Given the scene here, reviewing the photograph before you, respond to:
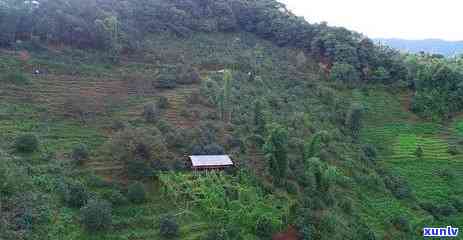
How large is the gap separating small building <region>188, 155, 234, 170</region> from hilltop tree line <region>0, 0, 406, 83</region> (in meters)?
17.0

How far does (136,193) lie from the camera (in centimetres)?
1938

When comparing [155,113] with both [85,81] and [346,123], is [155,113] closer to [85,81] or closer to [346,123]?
[85,81]

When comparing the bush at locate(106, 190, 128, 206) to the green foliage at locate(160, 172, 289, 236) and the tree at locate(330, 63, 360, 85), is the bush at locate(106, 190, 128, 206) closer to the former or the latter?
the green foliage at locate(160, 172, 289, 236)

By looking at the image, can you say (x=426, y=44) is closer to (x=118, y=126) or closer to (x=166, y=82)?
(x=166, y=82)

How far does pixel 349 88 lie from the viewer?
138 feet

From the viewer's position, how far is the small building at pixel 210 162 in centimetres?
2219

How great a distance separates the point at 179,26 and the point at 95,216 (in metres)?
31.9

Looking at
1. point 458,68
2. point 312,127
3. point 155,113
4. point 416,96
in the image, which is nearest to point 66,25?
point 155,113

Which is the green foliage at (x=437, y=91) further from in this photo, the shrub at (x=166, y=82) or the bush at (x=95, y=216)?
the bush at (x=95, y=216)

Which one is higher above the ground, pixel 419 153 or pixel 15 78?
pixel 15 78

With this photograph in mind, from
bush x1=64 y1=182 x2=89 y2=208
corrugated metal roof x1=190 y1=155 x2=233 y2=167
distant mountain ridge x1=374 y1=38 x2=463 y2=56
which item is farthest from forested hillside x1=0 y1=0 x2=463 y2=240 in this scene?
distant mountain ridge x1=374 y1=38 x2=463 y2=56

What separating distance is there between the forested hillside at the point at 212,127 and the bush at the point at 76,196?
0.18 feet

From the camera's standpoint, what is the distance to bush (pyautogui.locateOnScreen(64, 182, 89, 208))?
1834cm

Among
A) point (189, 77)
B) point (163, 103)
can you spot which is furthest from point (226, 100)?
point (189, 77)
